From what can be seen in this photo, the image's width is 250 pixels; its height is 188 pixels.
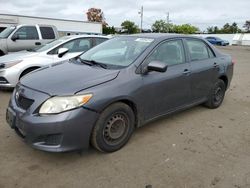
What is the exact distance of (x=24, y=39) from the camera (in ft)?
31.9

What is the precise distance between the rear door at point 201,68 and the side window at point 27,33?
7.00 meters

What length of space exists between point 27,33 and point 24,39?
0.30 metres

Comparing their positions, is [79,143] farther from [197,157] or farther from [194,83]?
[194,83]

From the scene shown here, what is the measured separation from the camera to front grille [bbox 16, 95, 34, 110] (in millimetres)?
3188

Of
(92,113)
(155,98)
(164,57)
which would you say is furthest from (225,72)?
(92,113)

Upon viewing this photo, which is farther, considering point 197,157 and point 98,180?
point 197,157

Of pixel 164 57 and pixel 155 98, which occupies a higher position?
pixel 164 57

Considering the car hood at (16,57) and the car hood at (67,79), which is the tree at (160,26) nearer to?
the car hood at (16,57)

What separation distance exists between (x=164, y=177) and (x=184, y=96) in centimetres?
183

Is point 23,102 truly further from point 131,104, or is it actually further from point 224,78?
point 224,78

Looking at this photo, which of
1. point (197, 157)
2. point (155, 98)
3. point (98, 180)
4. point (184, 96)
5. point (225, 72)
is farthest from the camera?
point (225, 72)

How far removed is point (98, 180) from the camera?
2.96 m

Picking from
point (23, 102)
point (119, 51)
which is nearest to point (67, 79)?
point (23, 102)

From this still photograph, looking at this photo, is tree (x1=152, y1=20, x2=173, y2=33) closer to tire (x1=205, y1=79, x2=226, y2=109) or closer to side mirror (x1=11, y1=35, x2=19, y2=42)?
side mirror (x1=11, y1=35, x2=19, y2=42)
